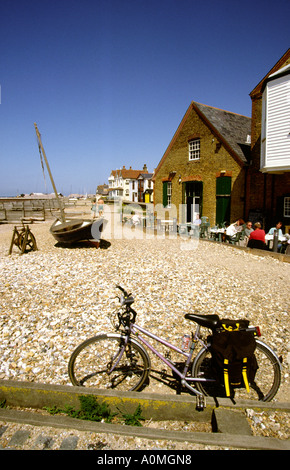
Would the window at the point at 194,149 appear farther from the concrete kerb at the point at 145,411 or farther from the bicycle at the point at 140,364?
the concrete kerb at the point at 145,411

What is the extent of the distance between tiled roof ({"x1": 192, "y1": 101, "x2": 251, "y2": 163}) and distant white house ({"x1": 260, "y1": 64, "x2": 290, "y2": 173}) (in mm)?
3376

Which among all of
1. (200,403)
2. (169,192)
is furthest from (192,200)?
(200,403)

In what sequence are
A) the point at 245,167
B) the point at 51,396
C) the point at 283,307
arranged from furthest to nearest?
the point at 245,167
the point at 283,307
the point at 51,396

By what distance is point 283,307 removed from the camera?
643 cm

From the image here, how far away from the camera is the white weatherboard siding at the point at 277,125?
1316cm

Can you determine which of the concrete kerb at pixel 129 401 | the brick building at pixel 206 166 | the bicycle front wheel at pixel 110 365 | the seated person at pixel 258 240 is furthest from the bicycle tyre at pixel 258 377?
the brick building at pixel 206 166

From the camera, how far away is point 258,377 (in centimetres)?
407

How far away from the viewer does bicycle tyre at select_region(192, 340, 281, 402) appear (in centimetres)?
338

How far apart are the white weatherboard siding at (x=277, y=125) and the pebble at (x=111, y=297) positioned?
535 centimetres

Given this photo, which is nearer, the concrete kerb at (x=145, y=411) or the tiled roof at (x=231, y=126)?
the concrete kerb at (x=145, y=411)

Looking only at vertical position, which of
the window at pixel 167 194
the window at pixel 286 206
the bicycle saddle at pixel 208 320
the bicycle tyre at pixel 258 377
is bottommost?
the bicycle tyre at pixel 258 377

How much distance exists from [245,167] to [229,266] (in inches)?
381
